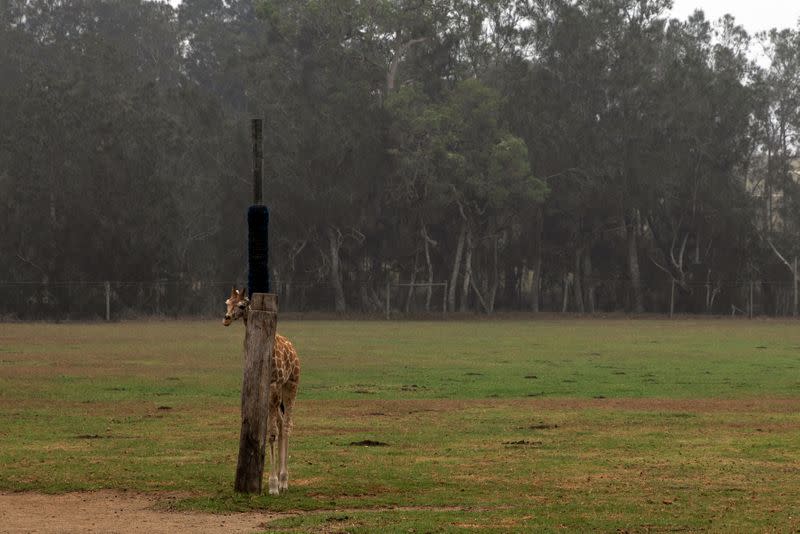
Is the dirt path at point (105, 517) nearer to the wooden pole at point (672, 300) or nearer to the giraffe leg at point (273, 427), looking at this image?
the giraffe leg at point (273, 427)

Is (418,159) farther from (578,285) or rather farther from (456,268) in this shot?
(578,285)

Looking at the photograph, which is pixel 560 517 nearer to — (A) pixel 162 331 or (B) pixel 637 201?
(A) pixel 162 331

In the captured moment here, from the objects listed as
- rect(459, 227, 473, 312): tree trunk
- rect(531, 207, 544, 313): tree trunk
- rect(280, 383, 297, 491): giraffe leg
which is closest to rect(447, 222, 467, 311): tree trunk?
rect(459, 227, 473, 312): tree trunk

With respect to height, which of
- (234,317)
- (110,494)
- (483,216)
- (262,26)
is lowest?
(110,494)

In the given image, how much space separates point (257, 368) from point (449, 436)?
25.8 ft

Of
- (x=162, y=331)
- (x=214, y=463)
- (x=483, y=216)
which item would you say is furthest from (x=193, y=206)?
(x=214, y=463)

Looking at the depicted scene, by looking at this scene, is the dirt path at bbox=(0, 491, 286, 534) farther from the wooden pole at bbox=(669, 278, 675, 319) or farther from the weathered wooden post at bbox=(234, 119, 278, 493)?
the wooden pole at bbox=(669, 278, 675, 319)

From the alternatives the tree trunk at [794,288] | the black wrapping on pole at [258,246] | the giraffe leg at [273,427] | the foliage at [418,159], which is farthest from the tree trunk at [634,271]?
the black wrapping on pole at [258,246]

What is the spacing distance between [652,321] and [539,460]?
72294mm

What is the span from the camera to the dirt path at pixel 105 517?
46.3 feet

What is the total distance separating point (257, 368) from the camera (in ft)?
50.4

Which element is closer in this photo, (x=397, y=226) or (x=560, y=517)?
(x=560, y=517)

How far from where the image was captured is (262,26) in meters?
129

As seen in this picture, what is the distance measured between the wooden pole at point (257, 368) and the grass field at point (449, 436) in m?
0.76
